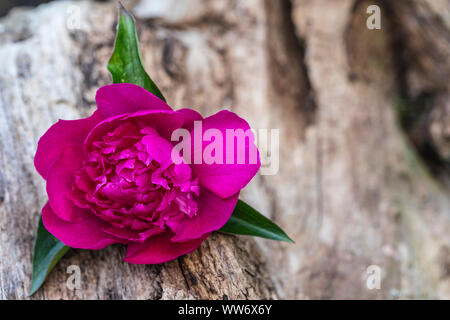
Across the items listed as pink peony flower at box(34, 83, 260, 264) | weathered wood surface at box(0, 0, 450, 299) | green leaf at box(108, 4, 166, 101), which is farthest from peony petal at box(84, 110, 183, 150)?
weathered wood surface at box(0, 0, 450, 299)

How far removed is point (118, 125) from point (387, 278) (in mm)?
927

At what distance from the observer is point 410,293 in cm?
127

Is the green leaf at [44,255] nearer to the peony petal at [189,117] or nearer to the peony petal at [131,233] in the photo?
the peony petal at [131,233]

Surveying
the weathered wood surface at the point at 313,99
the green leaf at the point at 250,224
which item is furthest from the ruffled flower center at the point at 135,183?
the weathered wood surface at the point at 313,99

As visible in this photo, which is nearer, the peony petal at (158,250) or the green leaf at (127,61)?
the peony petal at (158,250)

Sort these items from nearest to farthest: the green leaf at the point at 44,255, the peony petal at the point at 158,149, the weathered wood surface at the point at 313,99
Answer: the peony petal at the point at 158,149, the green leaf at the point at 44,255, the weathered wood surface at the point at 313,99

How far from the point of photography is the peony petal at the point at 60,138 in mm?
736

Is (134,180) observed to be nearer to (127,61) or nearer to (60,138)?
(60,138)

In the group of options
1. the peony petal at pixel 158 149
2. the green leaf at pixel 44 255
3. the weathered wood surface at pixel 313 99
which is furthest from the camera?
the weathered wood surface at pixel 313 99

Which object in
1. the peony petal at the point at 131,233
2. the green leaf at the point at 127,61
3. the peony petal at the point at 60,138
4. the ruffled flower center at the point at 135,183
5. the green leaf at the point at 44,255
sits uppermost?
the green leaf at the point at 127,61

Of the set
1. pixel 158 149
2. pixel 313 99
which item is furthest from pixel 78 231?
pixel 313 99

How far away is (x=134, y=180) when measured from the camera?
2.28 ft

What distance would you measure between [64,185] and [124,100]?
0.56 feet
